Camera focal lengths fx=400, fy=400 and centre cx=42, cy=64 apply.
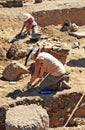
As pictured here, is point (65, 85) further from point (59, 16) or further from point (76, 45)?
point (59, 16)

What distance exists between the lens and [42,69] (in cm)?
1099

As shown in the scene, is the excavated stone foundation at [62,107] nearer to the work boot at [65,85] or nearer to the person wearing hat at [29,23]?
the work boot at [65,85]

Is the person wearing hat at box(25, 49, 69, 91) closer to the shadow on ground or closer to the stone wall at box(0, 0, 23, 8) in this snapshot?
the shadow on ground

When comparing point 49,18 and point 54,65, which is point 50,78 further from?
point 49,18

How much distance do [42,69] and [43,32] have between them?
21.4 feet

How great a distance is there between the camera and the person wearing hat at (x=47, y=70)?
35.6ft

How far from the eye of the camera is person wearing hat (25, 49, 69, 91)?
10.8 m

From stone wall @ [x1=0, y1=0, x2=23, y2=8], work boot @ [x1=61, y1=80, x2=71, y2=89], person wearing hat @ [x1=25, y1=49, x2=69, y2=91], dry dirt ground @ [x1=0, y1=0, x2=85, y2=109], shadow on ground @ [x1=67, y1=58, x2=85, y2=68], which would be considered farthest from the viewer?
stone wall @ [x1=0, y1=0, x2=23, y2=8]

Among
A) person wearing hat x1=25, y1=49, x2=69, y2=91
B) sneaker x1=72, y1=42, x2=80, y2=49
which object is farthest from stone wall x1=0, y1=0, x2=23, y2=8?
person wearing hat x1=25, y1=49, x2=69, y2=91

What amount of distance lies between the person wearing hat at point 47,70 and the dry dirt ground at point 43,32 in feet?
2.06

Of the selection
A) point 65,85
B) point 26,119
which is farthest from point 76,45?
point 26,119

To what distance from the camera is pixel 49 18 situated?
1836cm

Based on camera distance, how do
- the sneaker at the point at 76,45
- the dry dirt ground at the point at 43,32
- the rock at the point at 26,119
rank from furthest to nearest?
the sneaker at the point at 76,45
the dry dirt ground at the point at 43,32
the rock at the point at 26,119

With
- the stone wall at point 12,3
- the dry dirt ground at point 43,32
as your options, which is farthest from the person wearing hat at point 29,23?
the stone wall at point 12,3
